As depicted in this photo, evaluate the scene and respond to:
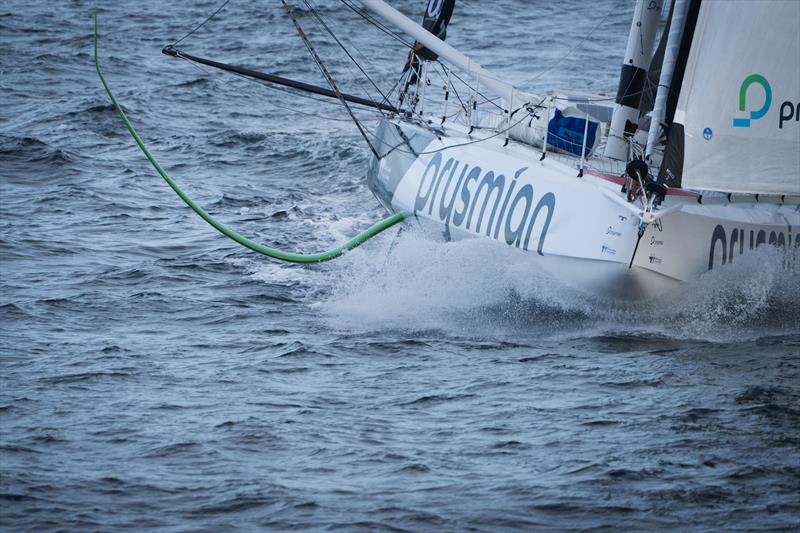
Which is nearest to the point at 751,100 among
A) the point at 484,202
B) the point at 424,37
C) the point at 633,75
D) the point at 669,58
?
the point at 669,58

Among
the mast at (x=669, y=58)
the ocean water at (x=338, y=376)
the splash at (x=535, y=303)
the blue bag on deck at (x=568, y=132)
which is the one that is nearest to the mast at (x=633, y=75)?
the blue bag on deck at (x=568, y=132)

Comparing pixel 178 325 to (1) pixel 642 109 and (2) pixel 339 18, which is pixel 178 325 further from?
(2) pixel 339 18

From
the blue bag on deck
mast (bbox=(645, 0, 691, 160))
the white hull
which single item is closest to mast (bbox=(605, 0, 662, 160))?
the blue bag on deck

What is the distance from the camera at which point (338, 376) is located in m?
9.49

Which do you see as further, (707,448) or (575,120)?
(575,120)

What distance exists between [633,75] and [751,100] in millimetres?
2534

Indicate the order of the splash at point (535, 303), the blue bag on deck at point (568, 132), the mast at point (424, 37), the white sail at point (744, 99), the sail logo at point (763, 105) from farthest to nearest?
the mast at point (424, 37)
the blue bag on deck at point (568, 132)
the splash at point (535, 303)
the sail logo at point (763, 105)
the white sail at point (744, 99)

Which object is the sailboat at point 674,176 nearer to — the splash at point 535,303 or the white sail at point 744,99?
the white sail at point 744,99

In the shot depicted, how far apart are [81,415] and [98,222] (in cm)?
660

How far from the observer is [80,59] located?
25.9 m

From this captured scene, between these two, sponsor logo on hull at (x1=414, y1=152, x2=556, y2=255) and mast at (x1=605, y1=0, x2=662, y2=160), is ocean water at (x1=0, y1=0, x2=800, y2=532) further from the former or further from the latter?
mast at (x1=605, y1=0, x2=662, y2=160)

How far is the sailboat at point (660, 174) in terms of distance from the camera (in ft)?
33.0

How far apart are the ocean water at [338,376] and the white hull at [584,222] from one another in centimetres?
24

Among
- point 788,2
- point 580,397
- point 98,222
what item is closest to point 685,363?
point 580,397
